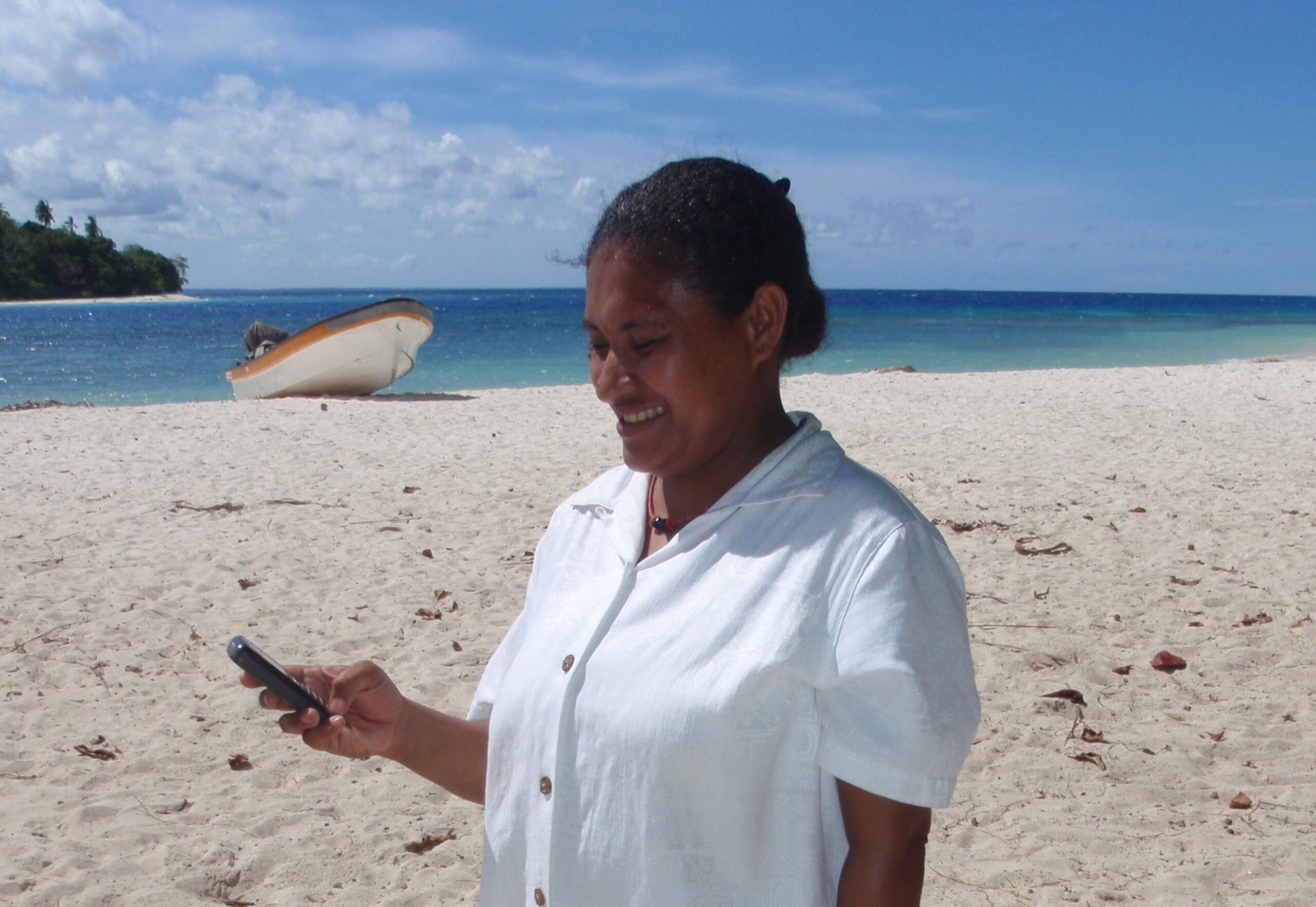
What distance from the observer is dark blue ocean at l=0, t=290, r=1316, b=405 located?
23.4 meters

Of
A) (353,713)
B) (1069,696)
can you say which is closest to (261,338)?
(1069,696)

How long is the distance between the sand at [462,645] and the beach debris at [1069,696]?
0.05 meters

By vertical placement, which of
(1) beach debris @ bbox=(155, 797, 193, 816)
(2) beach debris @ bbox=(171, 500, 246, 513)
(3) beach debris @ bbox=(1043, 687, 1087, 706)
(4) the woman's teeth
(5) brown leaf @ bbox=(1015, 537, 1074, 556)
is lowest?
(1) beach debris @ bbox=(155, 797, 193, 816)

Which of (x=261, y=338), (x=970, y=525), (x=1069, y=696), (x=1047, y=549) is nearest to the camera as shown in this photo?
(x=1069, y=696)

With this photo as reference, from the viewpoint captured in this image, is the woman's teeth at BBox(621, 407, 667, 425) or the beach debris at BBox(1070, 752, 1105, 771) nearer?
the woman's teeth at BBox(621, 407, 667, 425)

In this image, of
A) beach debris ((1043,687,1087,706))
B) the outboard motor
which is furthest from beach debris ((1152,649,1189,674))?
the outboard motor

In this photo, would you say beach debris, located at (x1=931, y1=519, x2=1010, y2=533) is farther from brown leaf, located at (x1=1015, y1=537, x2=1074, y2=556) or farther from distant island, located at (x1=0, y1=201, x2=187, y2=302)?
distant island, located at (x1=0, y1=201, x2=187, y2=302)

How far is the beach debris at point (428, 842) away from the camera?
10.9 feet

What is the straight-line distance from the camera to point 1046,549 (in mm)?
6305

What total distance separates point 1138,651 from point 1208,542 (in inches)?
81.6

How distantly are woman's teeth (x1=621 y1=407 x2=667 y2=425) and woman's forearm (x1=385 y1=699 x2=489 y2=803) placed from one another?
599mm

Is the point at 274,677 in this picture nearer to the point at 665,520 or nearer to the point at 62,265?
the point at 665,520

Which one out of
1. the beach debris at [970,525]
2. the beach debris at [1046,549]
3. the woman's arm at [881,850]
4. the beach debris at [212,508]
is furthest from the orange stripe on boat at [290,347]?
the woman's arm at [881,850]

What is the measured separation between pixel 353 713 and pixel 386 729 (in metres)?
0.06
